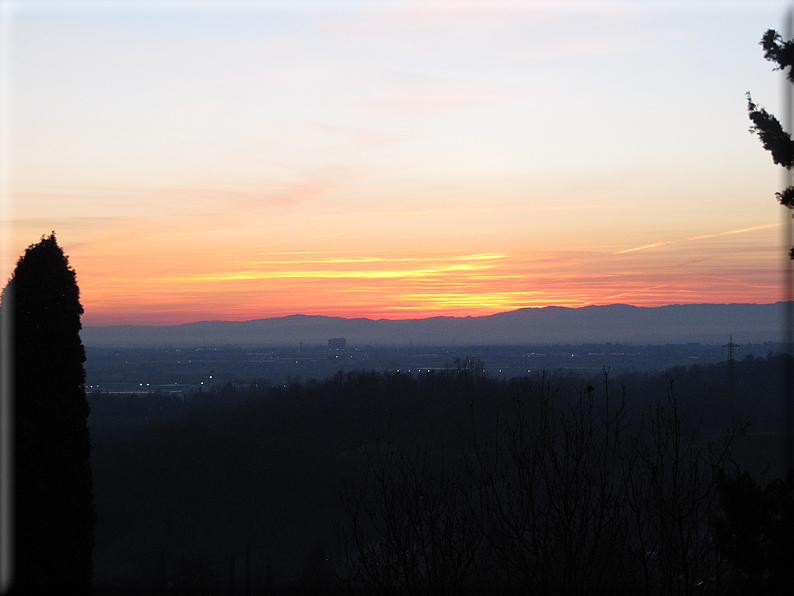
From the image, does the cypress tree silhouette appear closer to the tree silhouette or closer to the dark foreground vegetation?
the dark foreground vegetation

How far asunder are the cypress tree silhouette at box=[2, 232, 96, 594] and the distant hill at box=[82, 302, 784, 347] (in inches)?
182

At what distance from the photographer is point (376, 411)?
55344 mm

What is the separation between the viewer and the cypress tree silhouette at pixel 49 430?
8.30 m

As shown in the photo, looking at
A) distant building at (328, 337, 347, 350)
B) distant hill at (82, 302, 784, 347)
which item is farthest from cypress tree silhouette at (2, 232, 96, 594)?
distant building at (328, 337, 347, 350)

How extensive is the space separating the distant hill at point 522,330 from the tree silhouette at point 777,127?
1344mm

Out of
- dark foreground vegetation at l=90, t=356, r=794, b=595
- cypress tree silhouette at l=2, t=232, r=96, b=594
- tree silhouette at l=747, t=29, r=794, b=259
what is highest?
tree silhouette at l=747, t=29, r=794, b=259

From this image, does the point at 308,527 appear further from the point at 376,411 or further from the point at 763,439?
the point at 763,439

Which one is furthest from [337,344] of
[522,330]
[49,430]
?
[49,430]

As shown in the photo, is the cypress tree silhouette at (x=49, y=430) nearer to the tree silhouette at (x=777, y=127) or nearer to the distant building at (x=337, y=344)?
the tree silhouette at (x=777, y=127)

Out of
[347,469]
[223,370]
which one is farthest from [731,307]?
[223,370]

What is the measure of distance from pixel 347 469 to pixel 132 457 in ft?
46.9

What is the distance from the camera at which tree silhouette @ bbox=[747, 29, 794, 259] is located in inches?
209

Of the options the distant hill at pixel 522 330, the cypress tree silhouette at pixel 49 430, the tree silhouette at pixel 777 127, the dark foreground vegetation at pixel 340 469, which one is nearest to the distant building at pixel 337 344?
the distant hill at pixel 522 330

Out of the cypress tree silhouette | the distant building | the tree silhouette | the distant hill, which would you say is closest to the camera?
the tree silhouette
